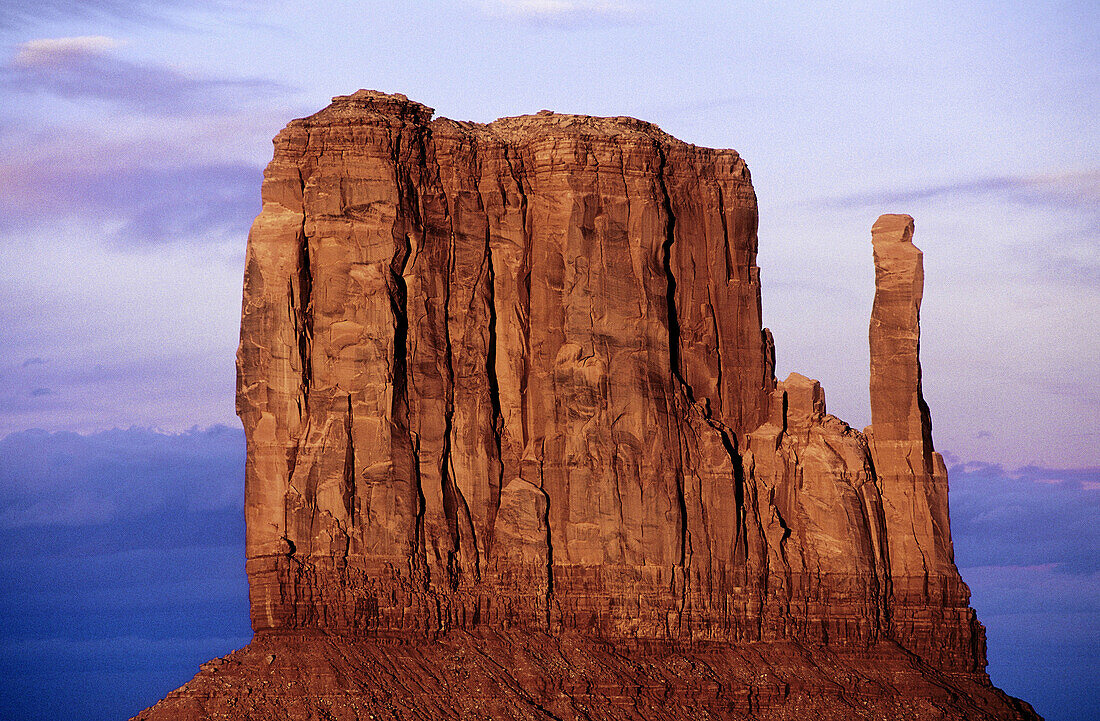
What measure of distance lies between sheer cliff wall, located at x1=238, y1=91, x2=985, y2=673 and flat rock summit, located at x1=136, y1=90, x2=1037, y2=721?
0.33 feet

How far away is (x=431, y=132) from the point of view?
108 m

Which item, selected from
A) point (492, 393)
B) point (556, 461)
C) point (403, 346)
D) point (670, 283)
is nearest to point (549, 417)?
point (556, 461)

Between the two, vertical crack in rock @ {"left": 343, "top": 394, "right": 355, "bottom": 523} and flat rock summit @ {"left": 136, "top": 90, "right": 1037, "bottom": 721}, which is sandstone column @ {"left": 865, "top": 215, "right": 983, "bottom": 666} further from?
vertical crack in rock @ {"left": 343, "top": 394, "right": 355, "bottom": 523}

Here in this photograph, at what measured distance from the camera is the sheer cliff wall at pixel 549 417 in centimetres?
10412

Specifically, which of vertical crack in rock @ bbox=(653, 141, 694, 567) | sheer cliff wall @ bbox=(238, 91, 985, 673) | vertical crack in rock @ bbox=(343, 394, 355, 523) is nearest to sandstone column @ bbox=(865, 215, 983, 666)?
sheer cliff wall @ bbox=(238, 91, 985, 673)

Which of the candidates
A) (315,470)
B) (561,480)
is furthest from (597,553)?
(315,470)

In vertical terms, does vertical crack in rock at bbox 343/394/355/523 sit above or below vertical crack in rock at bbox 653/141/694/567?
below

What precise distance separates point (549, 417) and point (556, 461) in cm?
161

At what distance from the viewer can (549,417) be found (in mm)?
106562

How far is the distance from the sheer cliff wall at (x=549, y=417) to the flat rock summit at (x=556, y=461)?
100mm

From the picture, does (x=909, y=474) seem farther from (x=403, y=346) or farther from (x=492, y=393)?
(x=403, y=346)

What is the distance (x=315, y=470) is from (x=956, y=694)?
24.0 metres

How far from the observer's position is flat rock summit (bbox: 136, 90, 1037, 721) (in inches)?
4067

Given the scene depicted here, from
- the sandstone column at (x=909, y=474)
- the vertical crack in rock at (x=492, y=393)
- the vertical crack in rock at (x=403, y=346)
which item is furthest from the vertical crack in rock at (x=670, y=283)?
the vertical crack in rock at (x=403, y=346)
